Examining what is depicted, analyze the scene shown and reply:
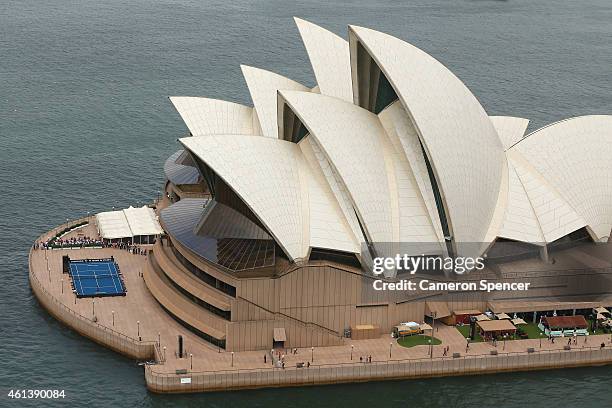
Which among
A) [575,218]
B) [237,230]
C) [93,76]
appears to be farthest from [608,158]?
[93,76]

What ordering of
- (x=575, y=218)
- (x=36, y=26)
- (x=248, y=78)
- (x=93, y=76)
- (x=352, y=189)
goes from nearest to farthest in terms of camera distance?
(x=352, y=189), (x=575, y=218), (x=248, y=78), (x=93, y=76), (x=36, y=26)

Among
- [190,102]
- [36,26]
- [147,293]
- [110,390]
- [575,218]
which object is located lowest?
[110,390]

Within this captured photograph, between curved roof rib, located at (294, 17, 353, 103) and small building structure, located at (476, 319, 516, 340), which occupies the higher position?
curved roof rib, located at (294, 17, 353, 103)

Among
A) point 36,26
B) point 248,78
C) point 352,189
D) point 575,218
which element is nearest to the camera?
point 352,189

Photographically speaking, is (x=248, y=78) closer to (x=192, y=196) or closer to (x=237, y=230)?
(x=192, y=196)

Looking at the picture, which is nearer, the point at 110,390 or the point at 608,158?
the point at 110,390

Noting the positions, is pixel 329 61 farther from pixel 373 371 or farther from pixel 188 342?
pixel 373 371

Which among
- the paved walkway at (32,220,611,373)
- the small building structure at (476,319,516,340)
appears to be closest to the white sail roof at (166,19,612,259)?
the small building structure at (476,319,516,340)

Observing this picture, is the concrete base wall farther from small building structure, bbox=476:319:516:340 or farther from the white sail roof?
the white sail roof
